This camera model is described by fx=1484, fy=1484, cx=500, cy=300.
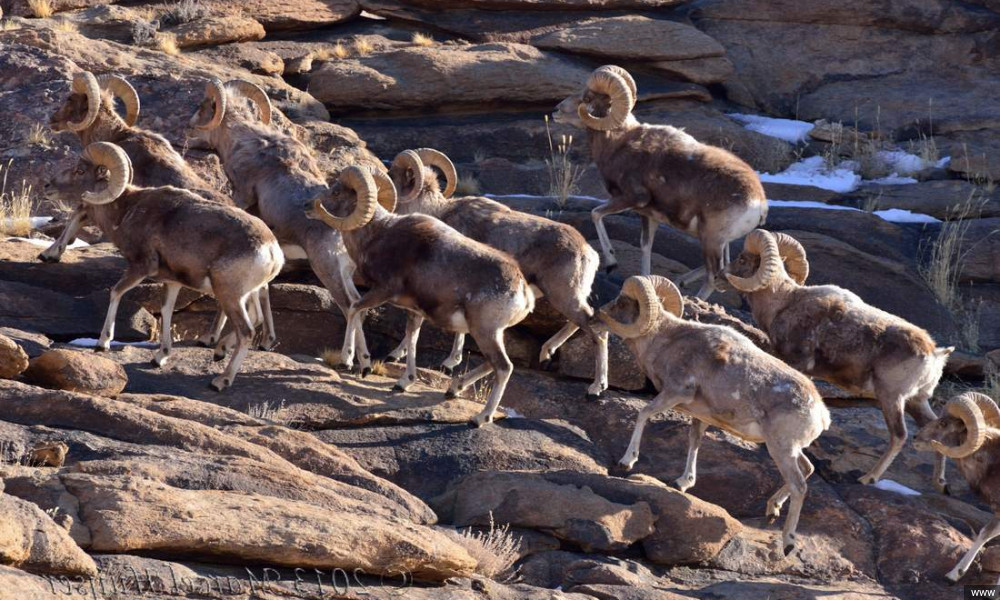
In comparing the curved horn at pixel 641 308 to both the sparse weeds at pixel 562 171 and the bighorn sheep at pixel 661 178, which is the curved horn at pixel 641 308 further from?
the sparse weeds at pixel 562 171

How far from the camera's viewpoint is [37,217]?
18.5 meters

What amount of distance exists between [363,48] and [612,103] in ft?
22.1

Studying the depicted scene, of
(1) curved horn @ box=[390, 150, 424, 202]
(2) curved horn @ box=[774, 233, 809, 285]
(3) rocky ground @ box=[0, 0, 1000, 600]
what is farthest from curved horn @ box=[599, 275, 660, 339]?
(1) curved horn @ box=[390, 150, 424, 202]

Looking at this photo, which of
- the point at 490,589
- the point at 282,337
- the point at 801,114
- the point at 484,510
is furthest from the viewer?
the point at 801,114

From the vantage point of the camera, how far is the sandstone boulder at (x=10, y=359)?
12406 mm

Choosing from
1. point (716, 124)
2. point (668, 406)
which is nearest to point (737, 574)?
point (668, 406)

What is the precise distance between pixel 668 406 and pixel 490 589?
338cm

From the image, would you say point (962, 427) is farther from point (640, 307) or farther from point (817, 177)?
point (817, 177)

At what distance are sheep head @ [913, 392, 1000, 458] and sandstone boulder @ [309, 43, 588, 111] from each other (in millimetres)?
10864

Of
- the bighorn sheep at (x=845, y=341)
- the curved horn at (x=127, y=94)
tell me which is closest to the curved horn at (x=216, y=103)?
the curved horn at (x=127, y=94)

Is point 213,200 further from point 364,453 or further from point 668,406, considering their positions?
point 668,406

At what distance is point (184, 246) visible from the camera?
1426cm

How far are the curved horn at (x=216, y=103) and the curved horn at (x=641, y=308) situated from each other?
609cm

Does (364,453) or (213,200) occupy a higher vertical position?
(213,200)
